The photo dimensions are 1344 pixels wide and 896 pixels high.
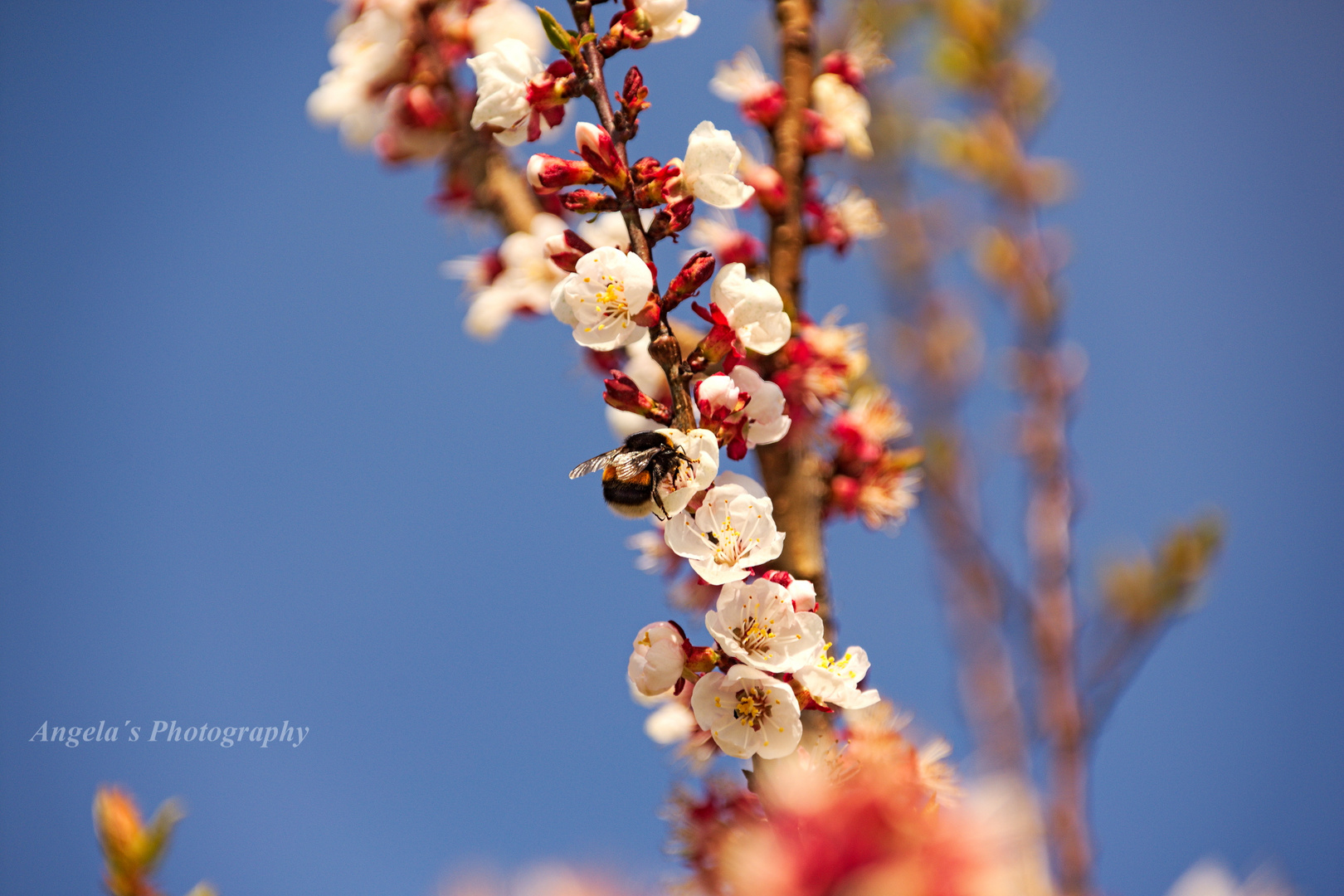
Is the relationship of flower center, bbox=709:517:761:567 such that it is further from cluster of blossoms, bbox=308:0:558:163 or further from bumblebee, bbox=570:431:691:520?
cluster of blossoms, bbox=308:0:558:163

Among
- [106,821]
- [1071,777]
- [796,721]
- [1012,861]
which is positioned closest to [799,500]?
[796,721]

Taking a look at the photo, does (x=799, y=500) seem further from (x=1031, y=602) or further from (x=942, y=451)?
(x=942, y=451)

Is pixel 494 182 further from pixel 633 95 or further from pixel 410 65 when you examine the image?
pixel 633 95

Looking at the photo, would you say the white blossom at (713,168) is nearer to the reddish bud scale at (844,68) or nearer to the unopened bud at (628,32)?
the unopened bud at (628,32)

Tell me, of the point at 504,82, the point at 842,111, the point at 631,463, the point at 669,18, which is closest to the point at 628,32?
the point at 669,18

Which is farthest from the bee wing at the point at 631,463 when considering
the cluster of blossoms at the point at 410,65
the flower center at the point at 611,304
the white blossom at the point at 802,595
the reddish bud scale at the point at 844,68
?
the cluster of blossoms at the point at 410,65

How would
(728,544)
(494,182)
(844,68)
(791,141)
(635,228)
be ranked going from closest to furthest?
(728,544), (635,228), (791,141), (844,68), (494,182)
